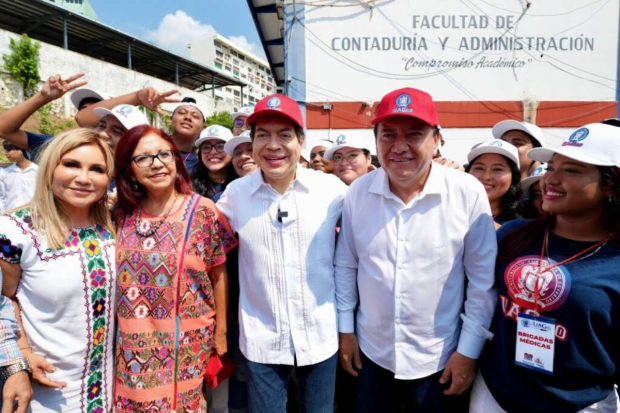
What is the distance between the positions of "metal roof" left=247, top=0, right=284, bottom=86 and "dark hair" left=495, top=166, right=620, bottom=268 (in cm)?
1055

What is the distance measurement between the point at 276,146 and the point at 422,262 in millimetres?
1054

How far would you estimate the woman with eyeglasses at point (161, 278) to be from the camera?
1895 mm

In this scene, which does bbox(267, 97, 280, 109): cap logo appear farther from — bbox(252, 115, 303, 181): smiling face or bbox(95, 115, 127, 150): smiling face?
bbox(95, 115, 127, 150): smiling face

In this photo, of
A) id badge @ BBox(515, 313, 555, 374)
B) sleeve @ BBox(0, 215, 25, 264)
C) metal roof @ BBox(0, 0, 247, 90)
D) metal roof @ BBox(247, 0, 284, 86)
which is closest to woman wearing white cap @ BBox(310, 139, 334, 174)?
id badge @ BBox(515, 313, 555, 374)

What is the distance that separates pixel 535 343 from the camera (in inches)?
63.2

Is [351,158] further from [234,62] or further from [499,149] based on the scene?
[234,62]

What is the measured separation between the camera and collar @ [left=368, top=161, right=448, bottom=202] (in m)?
1.89

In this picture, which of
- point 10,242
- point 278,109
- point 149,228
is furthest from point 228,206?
point 10,242

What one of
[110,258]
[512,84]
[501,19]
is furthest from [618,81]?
[110,258]

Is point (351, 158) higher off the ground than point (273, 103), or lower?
lower

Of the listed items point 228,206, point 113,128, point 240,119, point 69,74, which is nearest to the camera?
point 228,206

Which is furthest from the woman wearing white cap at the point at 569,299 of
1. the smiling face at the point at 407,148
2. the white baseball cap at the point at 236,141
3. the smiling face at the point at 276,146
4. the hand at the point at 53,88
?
the hand at the point at 53,88

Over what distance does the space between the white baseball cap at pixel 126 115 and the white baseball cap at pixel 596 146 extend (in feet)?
8.84

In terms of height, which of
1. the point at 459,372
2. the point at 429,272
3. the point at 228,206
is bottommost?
the point at 459,372
